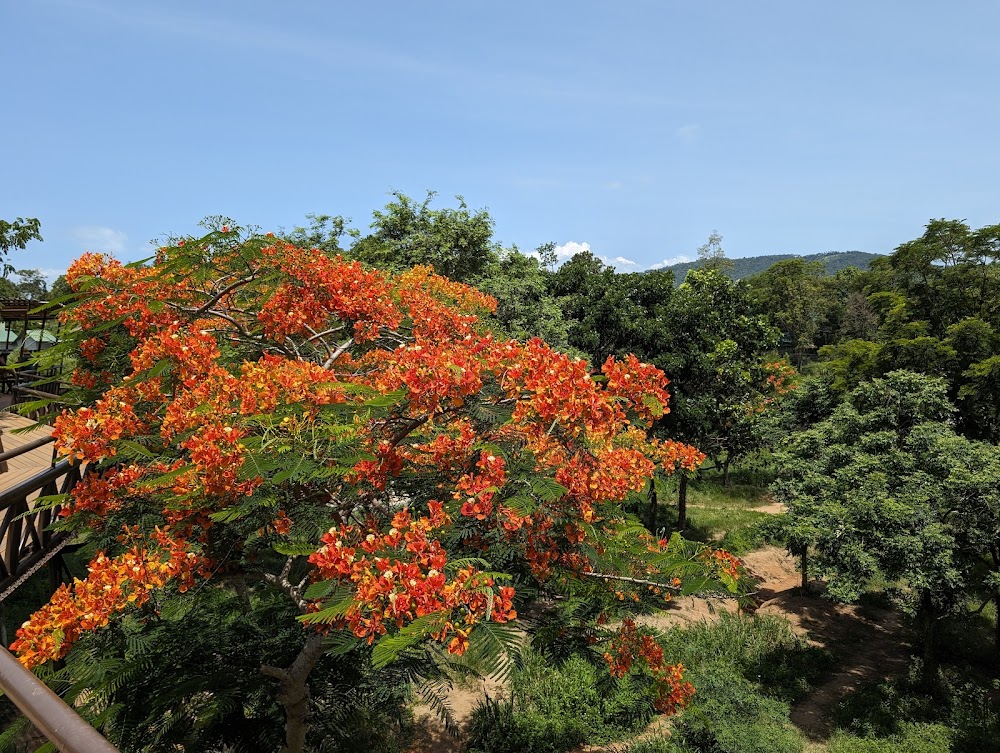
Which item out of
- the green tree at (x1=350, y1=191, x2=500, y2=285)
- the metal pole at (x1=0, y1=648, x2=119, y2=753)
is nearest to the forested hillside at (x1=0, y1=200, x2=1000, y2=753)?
the metal pole at (x1=0, y1=648, x2=119, y2=753)

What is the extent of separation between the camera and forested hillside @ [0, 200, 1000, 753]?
3225 mm

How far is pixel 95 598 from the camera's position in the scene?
310 cm

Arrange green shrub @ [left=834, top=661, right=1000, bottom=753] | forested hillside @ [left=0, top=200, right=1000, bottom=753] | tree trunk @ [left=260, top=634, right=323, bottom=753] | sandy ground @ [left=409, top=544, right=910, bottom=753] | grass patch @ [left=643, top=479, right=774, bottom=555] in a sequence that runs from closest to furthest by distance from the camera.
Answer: forested hillside @ [left=0, top=200, right=1000, bottom=753] < tree trunk @ [left=260, top=634, right=323, bottom=753] < green shrub @ [left=834, top=661, right=1000, bottom=753] < sandy ground @ [left=409, top=544, right=910, bottom=753] < grass patch @ [left=643, top=479, right=774, bottom=555]

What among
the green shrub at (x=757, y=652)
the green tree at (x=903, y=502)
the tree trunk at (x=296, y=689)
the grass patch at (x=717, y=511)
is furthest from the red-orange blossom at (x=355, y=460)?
the grass patch at (x=717, y=511)

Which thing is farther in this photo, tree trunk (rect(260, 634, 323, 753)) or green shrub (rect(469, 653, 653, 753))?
green shrub (rect(469, 653, 653, 753))

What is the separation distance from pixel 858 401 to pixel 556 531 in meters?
9.95

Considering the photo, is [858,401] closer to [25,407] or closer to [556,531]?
[556,531]

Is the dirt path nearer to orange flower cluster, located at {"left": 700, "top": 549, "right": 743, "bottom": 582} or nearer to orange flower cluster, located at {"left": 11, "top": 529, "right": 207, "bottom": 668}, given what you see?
orange flower cluster, located at {"left": 700, "top": 549, "right": 743, "bottom": 582}

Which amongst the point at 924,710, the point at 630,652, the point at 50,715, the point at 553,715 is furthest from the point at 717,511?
the point at 50,715

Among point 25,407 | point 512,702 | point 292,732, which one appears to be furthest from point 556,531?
point 512,702

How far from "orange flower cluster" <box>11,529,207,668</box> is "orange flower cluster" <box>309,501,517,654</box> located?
47.1 inches

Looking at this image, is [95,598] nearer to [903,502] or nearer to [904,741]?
[903,502]

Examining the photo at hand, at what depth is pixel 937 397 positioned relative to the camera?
397 inches

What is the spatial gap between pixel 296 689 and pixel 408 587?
10.3ft
